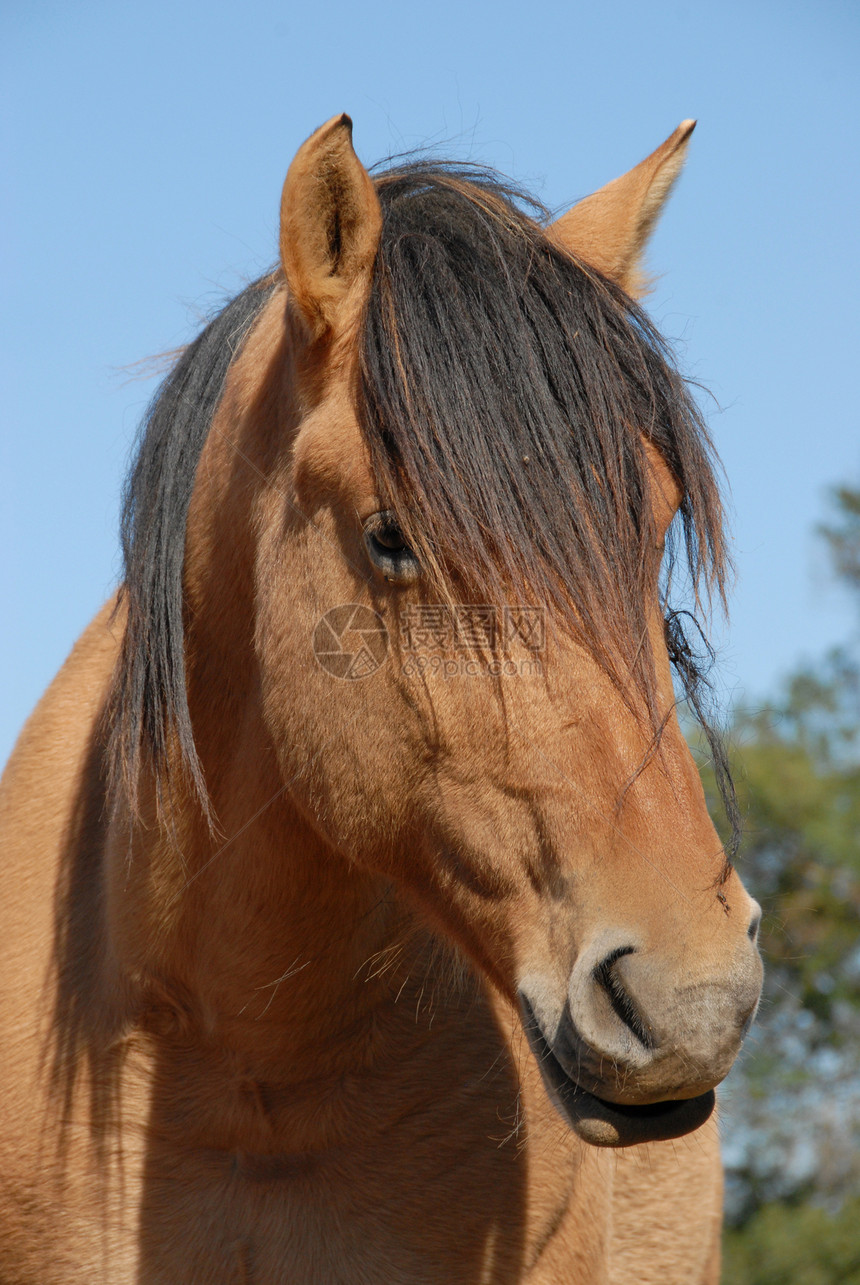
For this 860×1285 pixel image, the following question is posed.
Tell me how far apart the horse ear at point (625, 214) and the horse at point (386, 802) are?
0.5 inches

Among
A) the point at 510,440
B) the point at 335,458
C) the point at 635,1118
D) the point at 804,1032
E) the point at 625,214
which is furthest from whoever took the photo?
the point at 804,1032

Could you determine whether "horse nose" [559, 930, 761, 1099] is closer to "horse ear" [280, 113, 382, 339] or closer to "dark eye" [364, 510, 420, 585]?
"dark eye" [364, 510, 420, 585]

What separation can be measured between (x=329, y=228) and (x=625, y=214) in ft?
2.98

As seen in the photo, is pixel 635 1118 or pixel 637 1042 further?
pixel 635 1118

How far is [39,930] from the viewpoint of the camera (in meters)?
3.08

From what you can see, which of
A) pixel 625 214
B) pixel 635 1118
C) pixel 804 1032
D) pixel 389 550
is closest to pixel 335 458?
pixel 389 550

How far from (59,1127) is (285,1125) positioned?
0.61 meters

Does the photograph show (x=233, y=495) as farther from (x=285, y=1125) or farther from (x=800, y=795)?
(x=800, y=795)

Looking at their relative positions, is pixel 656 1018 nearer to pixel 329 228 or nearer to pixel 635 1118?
pixel 635 1118

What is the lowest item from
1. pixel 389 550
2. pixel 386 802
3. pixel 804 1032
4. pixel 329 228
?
pixel 804 1032

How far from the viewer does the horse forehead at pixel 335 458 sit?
7.51 feet

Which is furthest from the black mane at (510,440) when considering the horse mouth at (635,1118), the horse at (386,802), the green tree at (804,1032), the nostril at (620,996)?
the green tree at (804,1032)

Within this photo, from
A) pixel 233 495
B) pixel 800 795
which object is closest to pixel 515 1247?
pixel 233 495

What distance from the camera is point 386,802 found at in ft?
7.53
